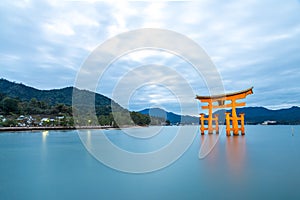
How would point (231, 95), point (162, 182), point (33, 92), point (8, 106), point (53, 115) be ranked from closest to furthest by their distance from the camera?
point (162, 182)
point (231, 95)
point (8, 106)
point (53, 115)
point (33, 92)

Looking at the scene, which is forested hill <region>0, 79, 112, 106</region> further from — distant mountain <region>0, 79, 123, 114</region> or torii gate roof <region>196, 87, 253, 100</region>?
torii gate roof <region>196, 87, 253, 100</region>

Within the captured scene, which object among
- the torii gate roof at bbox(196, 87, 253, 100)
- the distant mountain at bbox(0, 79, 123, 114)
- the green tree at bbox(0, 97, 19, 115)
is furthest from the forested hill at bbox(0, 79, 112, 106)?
the torii gate roof at bbox(196, 87, 253, 100)

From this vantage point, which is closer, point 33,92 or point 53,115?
point 53,115

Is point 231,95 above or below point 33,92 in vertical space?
below

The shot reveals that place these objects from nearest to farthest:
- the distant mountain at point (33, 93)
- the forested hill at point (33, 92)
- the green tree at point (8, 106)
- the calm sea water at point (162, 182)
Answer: the calm sea water at point (162, 182) → the green tree at point (8, 106) → the distant mountain at point (33, 93) → the forested hill at point (33, 92)

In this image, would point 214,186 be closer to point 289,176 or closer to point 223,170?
point 223,170

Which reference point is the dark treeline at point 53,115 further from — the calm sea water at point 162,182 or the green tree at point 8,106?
the calm sea water at point 162,182

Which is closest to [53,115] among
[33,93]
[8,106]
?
[8,106]

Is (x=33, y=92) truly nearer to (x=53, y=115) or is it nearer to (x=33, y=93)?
(x=33, y=93)

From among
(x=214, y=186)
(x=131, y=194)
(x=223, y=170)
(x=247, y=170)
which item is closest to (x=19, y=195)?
(x=131, y=194)

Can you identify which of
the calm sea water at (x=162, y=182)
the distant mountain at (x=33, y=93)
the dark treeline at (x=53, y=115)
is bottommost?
the calm sea water at (x=162, y=182)

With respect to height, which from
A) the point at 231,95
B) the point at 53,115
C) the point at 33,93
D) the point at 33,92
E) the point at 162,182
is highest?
the point at 33,92

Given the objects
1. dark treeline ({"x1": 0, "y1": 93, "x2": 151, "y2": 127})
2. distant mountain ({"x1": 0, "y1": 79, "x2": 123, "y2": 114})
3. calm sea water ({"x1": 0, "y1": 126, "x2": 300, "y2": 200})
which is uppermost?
distant mountain ({"x1": 0, "y1": 79, "x2": 123, "y2": 114})

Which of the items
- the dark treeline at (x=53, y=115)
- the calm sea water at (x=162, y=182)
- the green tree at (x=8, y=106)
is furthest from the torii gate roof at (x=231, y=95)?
the green tree at (x=8, y=106)
